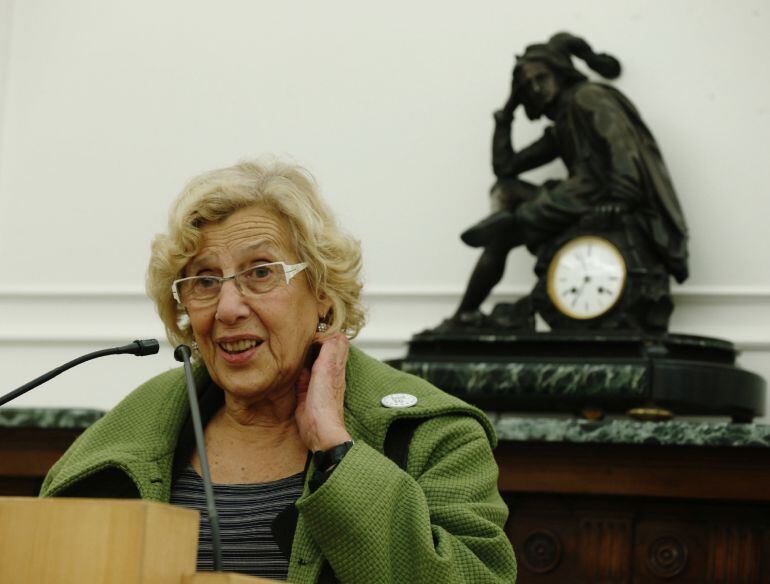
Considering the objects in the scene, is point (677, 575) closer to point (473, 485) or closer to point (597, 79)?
→ point (473, 485)

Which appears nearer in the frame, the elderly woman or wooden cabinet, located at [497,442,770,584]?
the elderly woman

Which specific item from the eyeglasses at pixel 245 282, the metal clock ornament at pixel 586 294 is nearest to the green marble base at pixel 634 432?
the metal clock ornament at pixel 586 294

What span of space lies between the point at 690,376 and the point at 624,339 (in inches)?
6.6

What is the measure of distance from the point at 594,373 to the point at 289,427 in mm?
993

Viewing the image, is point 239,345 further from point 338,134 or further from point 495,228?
point 338,134

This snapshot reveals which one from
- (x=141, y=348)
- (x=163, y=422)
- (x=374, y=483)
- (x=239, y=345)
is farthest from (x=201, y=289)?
(x=374, y=483)

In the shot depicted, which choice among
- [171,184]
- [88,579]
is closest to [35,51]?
[171,184]

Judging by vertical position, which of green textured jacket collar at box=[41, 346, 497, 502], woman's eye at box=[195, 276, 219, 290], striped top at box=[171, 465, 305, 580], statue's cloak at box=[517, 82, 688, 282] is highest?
statue's cloak at box=[517, 82, 688, 282]

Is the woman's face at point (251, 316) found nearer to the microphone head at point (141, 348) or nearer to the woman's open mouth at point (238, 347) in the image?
the woman's open mouth at point (238, 347)

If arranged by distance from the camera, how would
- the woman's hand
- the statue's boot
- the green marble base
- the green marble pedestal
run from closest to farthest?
the woman's hand
the green marble base
the green marble pedestal
the statue's boot

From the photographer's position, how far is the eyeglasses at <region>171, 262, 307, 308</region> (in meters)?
2.26

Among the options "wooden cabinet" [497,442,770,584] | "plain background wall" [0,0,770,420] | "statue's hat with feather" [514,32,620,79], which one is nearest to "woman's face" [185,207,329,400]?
"wooden cabinet" [497,442,770,584]

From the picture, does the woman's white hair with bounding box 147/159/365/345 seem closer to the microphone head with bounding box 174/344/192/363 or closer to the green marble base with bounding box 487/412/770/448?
the microphone head with bounding box 174/344/192/363

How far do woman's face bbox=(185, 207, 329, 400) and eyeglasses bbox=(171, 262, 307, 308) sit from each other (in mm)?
11
